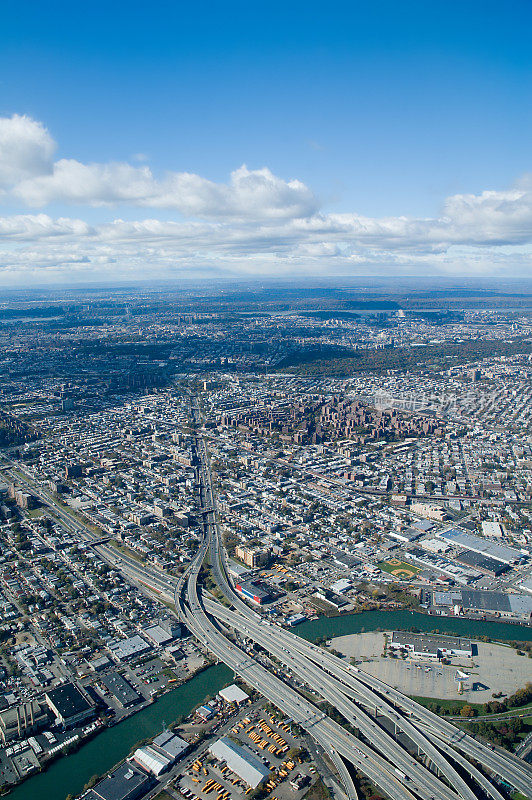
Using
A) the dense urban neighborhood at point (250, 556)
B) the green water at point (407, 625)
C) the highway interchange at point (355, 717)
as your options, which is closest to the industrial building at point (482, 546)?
the dense urban neighborhood at point (250, 556)

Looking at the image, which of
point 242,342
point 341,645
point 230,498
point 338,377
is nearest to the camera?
point 341,645

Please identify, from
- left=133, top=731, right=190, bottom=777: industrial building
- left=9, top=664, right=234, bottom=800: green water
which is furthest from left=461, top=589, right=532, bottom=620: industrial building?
left=133, top=731, right=190, bottom=777: industrial building

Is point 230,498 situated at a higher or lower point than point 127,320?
lower

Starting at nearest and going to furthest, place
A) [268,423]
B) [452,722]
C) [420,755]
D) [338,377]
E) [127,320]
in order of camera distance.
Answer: [420,755] → [452,722] → [268,423] → [338,377] → [127,320]

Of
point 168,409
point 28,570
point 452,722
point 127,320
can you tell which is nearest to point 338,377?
point 168,409

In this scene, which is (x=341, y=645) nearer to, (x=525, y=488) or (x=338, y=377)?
(x=525, y=488)

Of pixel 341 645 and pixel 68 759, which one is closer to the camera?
pixel 68 759

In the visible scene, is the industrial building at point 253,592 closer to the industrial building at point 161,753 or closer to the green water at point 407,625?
the green water at point 407,625

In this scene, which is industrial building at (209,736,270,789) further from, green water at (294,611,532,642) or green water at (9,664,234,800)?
green water at (294,611,532,642)
